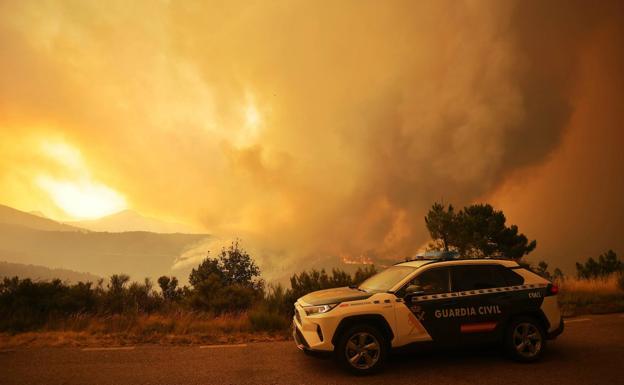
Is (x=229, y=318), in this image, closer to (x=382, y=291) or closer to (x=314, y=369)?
(x=314, y=369)

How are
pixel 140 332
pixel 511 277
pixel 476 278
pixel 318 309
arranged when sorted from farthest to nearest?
pixel 140 332
pixel 511 277
pixel 476 278
pixel 318 309

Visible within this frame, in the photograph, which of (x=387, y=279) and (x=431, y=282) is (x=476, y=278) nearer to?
(x=431, y=282)

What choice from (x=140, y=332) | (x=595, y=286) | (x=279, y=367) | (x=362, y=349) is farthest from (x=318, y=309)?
(x=595, y=286)

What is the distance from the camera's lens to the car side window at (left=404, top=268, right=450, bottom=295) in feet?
20.7

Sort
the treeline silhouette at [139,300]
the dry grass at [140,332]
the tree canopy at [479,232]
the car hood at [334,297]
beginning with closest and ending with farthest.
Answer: the car hood at [334,297]
the dry grass at [140,332]
the treeline silhouette at [139,300]
the tree canopy at [479,232]

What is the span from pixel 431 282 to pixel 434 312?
1.69 ft

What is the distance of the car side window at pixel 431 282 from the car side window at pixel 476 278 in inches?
6.8

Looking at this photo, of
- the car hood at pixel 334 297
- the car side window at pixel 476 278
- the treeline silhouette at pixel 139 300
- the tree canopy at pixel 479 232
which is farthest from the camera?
the tree canopy at pixel 479 232

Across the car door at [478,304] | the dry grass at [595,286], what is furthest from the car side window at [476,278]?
the dry grass at [595,286]

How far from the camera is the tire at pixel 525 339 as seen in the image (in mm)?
6395

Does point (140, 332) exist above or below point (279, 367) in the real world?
above

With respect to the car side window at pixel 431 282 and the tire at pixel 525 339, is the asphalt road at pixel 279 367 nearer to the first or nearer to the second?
the tire at pixel 525 339

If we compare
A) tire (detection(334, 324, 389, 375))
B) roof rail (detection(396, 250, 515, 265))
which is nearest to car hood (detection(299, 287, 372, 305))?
tire (detection(334, 324, 389, 375))

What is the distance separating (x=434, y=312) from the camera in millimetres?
6199
